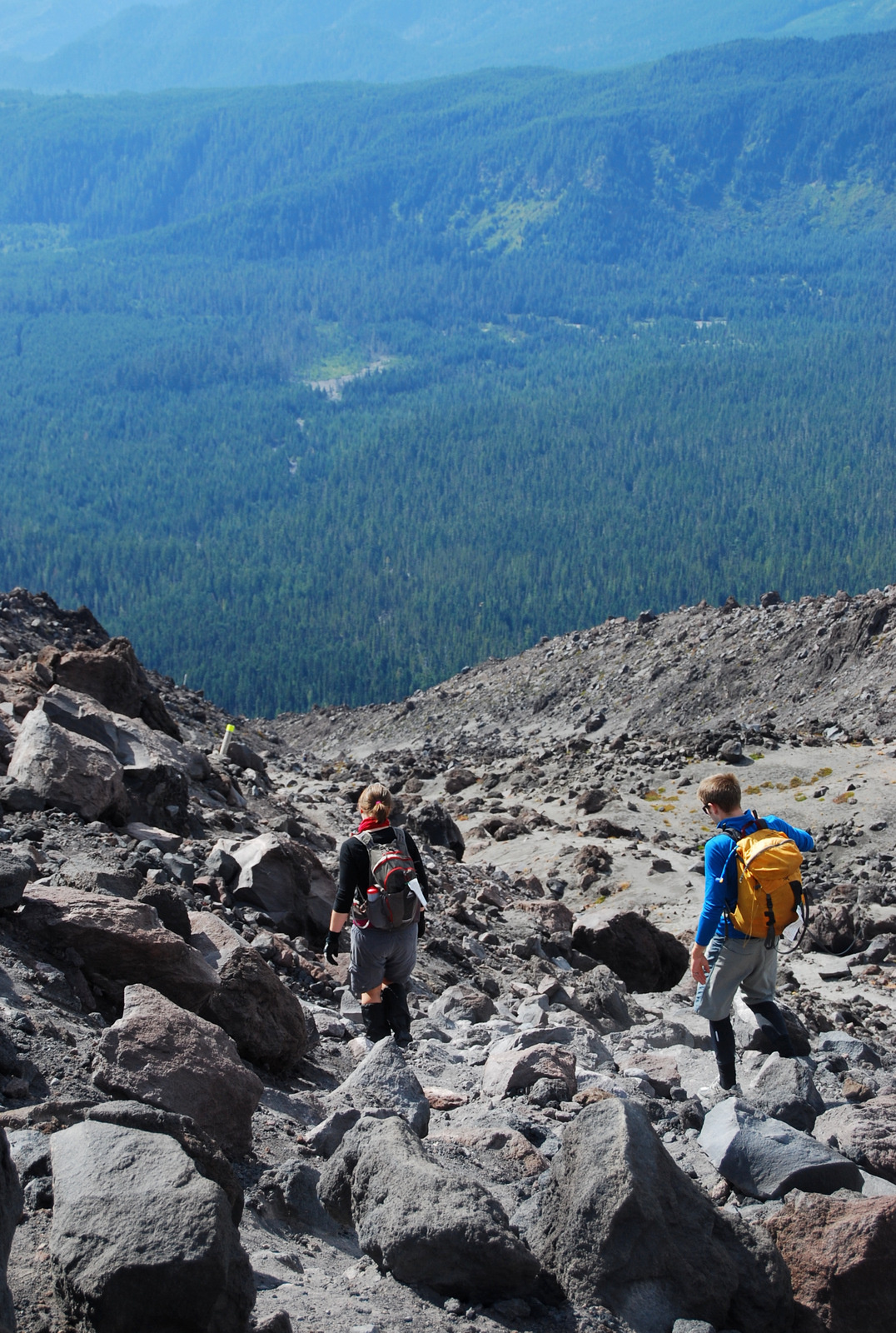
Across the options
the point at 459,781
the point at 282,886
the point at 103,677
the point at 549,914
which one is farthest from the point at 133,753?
the point at 459,781

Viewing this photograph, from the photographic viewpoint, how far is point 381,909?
20.0 feet

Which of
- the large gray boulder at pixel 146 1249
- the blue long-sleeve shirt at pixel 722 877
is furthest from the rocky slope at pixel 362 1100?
the blue long-sleeve shirt at pixel 722 877

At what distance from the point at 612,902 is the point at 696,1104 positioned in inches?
375

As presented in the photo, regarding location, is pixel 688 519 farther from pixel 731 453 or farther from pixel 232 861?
pixel 232 861

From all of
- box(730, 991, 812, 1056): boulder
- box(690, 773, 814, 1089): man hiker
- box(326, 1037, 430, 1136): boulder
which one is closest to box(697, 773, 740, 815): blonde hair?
box(690, 773, 814, 1089): man hiker

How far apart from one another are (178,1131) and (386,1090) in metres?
1.43

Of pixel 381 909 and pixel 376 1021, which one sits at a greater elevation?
pixel 381 909

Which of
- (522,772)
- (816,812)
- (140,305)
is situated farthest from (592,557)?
(140,305)

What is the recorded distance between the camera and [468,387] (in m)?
141

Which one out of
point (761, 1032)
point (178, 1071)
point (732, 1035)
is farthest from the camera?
point (761, 1032)

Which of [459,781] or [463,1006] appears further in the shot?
[459,781]

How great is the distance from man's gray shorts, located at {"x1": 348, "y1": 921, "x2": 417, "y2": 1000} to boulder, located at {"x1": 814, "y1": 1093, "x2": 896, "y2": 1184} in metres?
2.16

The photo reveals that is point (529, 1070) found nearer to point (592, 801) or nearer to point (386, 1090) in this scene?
point (386, 1090)

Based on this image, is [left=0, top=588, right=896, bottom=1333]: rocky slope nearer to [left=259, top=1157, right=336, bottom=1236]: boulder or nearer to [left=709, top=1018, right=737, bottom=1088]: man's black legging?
[left=259, top=1157, right=336, bottom=1236]: boulder
